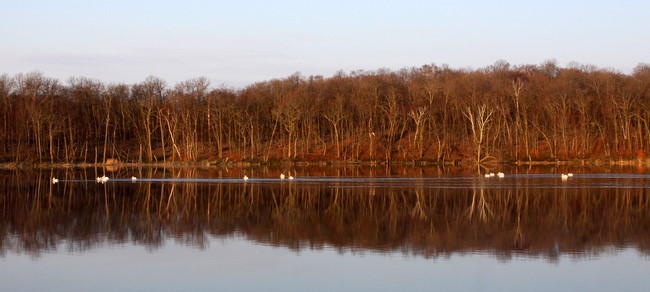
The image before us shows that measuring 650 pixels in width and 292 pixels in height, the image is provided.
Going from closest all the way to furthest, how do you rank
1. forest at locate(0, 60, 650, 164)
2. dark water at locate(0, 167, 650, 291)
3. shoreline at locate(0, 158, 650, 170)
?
dark water at locate(0, 167, 650, 291) → shoreline at locate(0, 158, 650, 170) → forest at locate(0, 60, 650, 164)

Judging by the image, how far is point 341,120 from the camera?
9219cm

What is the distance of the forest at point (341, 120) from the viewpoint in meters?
84.5

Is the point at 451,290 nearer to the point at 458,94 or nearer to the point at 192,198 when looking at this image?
the point at 192,198

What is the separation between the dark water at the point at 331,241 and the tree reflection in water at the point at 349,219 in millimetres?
62

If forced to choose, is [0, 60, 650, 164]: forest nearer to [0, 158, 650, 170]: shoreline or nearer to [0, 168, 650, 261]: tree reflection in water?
[0, 158, 650, 170]: shoreline

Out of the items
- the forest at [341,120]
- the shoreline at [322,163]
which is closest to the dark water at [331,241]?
the shoreline at [322,163]

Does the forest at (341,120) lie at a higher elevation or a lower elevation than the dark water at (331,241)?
higher

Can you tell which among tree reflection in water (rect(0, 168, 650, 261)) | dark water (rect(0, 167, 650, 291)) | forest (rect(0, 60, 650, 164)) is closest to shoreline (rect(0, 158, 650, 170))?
forest (rect(0, 60, 650, 164))

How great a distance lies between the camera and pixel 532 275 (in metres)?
16.0

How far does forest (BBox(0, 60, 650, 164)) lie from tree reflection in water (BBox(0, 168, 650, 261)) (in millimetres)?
44795

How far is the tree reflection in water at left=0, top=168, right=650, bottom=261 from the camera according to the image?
68.5ft

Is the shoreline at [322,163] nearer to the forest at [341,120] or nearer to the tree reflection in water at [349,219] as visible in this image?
the forest at [341,120]

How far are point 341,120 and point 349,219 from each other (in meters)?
65.7

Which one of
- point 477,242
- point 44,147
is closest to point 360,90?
point 44,147
